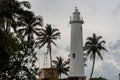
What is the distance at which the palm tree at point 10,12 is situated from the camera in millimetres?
44031

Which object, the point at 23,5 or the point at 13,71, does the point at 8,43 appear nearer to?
the point at 13,71

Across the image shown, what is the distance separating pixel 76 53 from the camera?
68.1 m

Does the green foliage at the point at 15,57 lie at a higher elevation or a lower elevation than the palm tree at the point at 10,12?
lower

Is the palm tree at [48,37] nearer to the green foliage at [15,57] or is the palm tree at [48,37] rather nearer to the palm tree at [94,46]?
A: the palm tree at [94,46]

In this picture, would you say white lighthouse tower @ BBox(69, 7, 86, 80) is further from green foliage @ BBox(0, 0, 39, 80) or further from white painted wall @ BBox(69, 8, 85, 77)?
green foliage @ BBox(0, 0, 39, 80)

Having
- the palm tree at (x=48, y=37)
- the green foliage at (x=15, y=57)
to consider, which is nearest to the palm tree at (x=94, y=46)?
the palm tree at (x=48, y=37)

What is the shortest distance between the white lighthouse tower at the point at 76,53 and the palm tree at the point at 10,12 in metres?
20.2

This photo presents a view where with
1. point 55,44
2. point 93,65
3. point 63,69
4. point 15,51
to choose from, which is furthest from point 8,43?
point 63,69

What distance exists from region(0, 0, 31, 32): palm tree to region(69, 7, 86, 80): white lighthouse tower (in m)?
20.2

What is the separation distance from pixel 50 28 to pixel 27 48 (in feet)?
149

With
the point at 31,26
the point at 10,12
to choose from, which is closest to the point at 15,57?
the point at 10,12

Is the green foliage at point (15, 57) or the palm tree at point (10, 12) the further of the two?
the palm tree at point (10, 12)

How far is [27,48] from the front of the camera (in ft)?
109

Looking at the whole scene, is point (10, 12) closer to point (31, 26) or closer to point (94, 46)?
point (31, 26)
